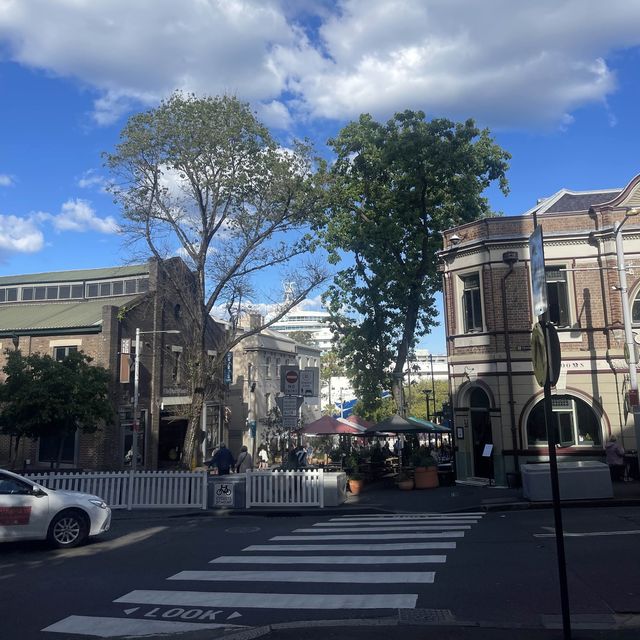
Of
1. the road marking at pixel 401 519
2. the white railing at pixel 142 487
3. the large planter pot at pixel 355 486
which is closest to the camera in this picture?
the road marking at pixel 401 519

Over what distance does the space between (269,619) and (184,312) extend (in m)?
29.7

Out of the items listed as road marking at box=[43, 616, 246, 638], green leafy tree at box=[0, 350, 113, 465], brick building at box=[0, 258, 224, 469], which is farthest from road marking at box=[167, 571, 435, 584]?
brick building at box=[0, 258, 224, 469]

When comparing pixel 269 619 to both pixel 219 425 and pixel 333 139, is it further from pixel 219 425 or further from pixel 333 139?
pixel 219 425

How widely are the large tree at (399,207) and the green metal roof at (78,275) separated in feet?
40.4

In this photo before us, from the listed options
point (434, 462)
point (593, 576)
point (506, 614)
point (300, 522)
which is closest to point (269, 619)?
point (506, 614)

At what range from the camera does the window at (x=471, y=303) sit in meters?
20.8

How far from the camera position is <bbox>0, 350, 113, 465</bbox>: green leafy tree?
2170 cm

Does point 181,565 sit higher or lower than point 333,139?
lower

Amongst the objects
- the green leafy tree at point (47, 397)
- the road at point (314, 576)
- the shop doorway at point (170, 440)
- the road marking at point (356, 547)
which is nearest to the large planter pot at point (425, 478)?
the road at point (314, 576)

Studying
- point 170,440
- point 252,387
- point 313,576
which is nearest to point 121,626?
point 313,576

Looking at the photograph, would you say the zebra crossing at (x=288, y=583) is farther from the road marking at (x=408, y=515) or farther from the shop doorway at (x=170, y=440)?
the shop doorway at (x=170, y=440)

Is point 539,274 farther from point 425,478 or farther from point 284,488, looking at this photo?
point 425,478

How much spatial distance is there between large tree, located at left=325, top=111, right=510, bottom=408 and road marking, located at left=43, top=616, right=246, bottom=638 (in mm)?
20171

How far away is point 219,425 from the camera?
131 ft
